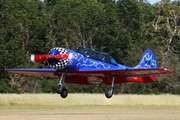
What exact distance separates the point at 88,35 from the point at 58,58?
32.6m

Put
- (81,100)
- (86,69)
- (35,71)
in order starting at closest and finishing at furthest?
(86,69) → (35,71) → (81,100)

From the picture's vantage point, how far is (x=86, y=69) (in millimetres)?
30688

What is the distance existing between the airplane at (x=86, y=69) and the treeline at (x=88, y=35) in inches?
779

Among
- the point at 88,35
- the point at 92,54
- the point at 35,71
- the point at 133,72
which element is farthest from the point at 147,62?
the point at 88,35

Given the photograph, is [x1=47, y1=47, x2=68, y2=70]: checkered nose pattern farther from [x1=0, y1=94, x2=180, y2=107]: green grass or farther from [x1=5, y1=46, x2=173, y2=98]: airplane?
[x1=0, y1=94, x2=180, y2=107]: green grass

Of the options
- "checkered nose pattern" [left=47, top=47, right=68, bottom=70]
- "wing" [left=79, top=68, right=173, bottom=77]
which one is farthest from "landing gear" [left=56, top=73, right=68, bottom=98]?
"wing" [left=79, top=68, right=173, bottom=77]

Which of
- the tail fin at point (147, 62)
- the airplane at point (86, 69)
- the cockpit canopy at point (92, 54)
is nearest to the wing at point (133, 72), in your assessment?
the airplane at point (86, 69)

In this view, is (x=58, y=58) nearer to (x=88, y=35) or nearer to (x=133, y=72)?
(x=133, y=72)

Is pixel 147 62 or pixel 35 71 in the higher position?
pixel 147 62

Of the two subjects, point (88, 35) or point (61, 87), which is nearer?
point (61, 87)

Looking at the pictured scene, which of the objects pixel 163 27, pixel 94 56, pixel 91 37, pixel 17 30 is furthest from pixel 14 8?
pixel 94 56

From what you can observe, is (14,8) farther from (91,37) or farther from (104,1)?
(104,1)

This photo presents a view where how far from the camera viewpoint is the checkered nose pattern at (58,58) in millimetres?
29609

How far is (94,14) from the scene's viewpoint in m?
63.9
